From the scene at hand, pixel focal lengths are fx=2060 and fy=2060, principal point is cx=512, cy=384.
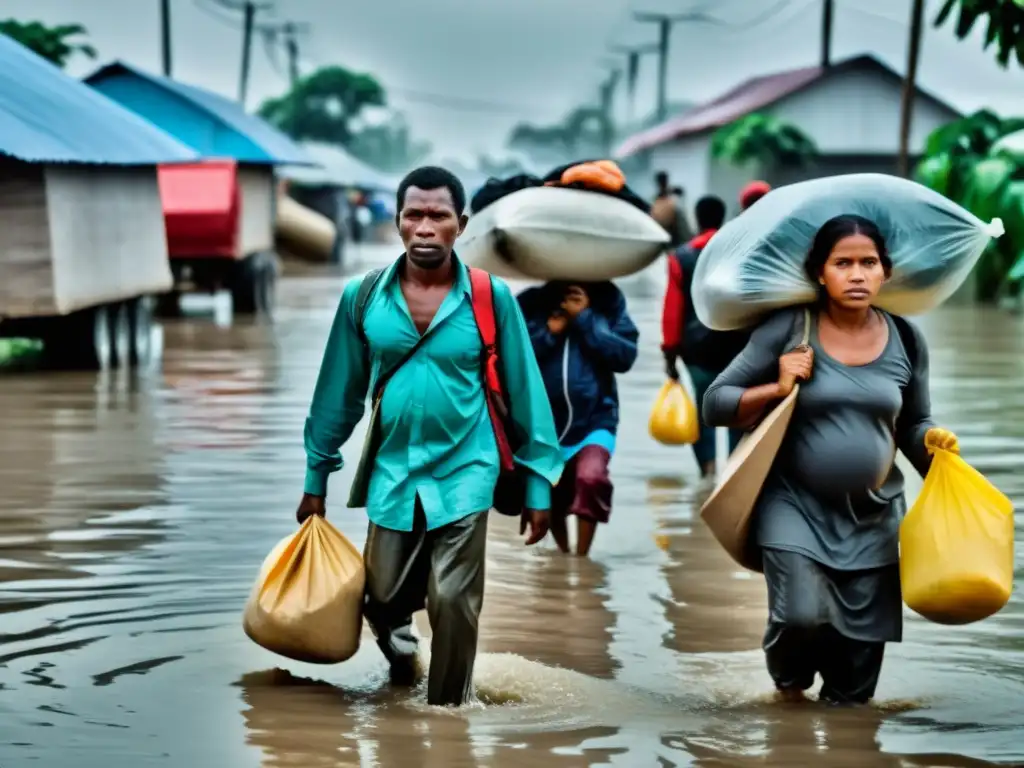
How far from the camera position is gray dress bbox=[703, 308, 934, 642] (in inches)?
241

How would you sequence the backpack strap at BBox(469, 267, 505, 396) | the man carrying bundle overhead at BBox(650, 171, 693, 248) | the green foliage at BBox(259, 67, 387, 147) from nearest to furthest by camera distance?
1. the backpack strap at BBox(469, 267, 505, 396)
2. the man carrying bundle overhead at BBox(650, 171, 693, 248)
3. the green foliage at BBox(259, 67, 387, 147)

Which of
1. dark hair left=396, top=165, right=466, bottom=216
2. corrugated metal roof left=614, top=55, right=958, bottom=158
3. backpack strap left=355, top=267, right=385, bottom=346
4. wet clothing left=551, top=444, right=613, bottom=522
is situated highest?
corrugated metal roof left=614, top=55, right=958, bottom=158

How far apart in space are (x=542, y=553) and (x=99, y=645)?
2.81m

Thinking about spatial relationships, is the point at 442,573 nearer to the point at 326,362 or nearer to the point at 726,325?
the point at 326,362

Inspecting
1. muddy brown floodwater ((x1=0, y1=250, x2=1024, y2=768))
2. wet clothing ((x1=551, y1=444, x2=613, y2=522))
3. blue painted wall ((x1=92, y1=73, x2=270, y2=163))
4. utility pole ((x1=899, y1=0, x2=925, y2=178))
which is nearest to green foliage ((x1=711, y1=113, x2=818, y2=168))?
utility pole ((x1=899, y1=0, x2=925, y2=178))

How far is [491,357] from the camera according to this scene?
6215mm

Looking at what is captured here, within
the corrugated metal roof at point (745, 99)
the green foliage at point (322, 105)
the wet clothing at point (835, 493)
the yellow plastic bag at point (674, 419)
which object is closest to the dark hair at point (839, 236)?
the wet clothing at point (835, 493)

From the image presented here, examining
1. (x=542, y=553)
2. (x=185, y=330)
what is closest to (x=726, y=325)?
(x=542, y=553)

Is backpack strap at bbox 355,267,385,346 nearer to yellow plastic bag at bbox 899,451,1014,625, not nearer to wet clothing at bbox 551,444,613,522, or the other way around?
yellow plastic bag at bbox 899,451,1014,625

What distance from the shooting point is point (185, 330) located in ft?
87.3

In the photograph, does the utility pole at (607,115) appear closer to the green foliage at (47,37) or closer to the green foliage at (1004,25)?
the green foliage at (47,37)

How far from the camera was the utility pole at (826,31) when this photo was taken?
5166cm

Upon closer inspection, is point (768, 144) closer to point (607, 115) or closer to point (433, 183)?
point (433, 183)

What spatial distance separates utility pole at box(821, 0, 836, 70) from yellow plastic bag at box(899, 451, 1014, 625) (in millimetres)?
46707
